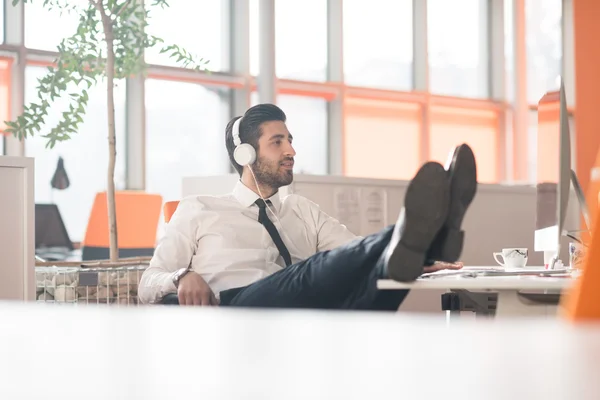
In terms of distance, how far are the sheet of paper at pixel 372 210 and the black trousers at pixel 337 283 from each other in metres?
2.03

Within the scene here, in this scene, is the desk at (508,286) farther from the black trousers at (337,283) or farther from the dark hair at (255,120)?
the dark hair at (255,120)

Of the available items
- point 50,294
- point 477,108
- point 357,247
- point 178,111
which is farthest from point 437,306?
point 477,108

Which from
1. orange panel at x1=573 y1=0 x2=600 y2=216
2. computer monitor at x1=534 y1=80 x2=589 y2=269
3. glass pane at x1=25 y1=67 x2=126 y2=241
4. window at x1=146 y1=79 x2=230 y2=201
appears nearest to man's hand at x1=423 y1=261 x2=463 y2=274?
computer monitor at x1=534 y1=80 x2=589 y2=269

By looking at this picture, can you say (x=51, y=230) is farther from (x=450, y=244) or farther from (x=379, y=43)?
(x=379, y=43)

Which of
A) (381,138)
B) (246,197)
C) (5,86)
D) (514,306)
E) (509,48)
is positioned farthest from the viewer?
(509,48)

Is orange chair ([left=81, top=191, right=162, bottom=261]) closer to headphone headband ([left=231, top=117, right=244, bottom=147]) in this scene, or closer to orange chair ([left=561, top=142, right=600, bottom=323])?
headphone headband ([left=231, top=117, right=244, bottom=147])

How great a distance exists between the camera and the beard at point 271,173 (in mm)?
2965

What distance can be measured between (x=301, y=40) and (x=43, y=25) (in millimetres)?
2424

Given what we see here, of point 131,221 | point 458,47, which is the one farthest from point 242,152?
point 458,47

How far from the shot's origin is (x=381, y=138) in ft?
28.8

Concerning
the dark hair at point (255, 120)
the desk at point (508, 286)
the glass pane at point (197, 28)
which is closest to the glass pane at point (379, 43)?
the glass pane at point (197, 28)

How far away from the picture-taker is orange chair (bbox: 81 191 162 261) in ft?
18.8

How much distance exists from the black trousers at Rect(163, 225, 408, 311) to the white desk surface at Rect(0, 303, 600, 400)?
179cm

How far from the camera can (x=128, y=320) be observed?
299 millimetres
